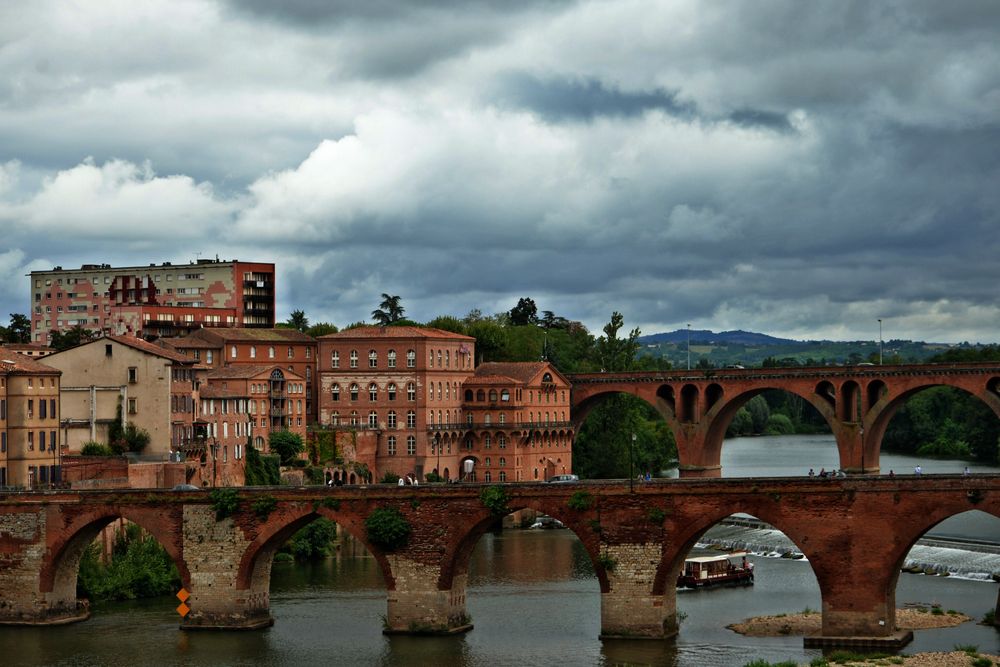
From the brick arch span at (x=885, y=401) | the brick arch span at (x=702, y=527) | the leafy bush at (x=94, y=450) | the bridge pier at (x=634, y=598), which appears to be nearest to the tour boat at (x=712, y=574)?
the bridge pier at (x=634, y=598)

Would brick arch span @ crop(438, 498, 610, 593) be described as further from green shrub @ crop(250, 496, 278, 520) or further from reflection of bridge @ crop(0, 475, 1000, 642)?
green shrub @ crop(250, 496, 278, 520)

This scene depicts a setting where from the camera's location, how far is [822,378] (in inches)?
5969

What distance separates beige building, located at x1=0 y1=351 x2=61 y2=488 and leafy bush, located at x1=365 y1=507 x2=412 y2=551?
32.3 meters

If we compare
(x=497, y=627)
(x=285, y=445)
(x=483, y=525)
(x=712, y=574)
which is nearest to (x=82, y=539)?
→ (x=483, y=525)

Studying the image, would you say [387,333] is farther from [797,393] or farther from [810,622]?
[810,622]

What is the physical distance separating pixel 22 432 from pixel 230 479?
24.3m

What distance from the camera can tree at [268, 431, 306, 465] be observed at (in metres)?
139

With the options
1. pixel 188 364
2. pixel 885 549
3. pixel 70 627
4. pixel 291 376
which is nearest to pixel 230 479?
pixel 188 364

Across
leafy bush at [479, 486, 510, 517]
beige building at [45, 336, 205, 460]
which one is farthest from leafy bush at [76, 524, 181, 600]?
leafy bush at [479, 486, 510, 517]

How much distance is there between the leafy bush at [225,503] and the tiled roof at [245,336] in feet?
234

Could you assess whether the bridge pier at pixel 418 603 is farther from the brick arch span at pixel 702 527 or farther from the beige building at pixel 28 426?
the beige building at pixel 28 426

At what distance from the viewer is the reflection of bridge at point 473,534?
75.2 meters

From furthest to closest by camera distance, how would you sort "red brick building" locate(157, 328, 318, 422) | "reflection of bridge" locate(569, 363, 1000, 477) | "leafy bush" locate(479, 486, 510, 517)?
"red brick building" locate(157, 328, 318, 422), "reflection of bridge" locate(569, 363, 1000, 477), "leafy bush" locate(479, 486, 510, 517)

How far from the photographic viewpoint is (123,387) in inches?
4742
